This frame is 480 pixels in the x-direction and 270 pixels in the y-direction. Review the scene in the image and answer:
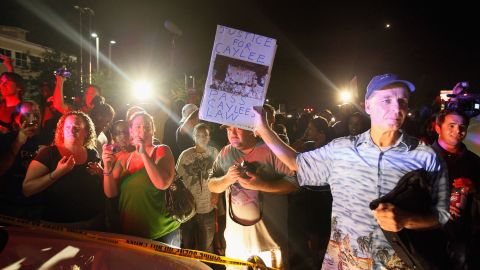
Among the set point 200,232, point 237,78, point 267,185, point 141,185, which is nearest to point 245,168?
point 267,185

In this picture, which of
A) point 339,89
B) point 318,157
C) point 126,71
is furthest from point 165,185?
point 126,71

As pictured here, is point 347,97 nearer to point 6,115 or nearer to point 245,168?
point 6,115

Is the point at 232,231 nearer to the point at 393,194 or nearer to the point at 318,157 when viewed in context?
the point at 318,157

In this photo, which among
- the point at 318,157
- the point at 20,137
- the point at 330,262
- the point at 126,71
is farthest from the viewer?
the point at 126,71

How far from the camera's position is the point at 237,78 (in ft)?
10.7

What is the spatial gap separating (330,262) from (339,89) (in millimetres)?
31617

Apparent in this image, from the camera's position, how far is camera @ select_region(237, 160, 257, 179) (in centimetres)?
344

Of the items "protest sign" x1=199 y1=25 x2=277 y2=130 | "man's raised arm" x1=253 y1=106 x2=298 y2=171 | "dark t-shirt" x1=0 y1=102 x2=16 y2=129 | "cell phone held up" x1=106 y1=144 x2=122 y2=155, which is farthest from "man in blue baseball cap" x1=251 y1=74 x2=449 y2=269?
"dark t-shirt" x1=0 y1=102 x2=16 y2=129

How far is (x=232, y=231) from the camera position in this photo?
3.75m

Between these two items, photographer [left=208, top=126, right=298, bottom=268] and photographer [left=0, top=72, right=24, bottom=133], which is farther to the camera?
Answer: photographer [left=0, top=72, right=24, bottom=133]

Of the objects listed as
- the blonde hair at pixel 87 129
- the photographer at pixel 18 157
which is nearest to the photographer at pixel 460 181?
the blonde hair at pixel 87 129

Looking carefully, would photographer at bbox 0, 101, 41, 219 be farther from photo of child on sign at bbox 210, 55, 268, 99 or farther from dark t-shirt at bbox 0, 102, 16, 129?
photo of child on sign at bbox 210, 55, 268, 99

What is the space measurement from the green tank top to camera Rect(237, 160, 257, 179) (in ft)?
3.10

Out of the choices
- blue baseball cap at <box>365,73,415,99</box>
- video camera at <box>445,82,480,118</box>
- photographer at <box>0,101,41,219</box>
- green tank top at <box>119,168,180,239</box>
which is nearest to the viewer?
blue baseball cap at <box>365,73,415,99</box>
